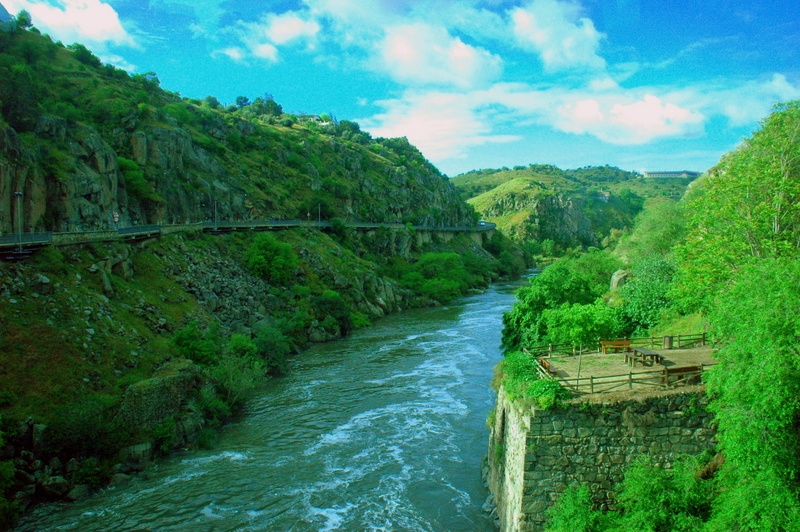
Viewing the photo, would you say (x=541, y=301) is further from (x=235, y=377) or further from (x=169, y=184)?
(x=169, y=184)

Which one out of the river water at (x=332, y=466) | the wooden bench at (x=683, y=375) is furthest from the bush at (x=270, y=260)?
the wooden bench at (x=683, y=375)

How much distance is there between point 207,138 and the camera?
263 ft

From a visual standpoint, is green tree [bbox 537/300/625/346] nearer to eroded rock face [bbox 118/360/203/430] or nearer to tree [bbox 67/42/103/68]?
eroded rock face [bbox 118/360/203/430]

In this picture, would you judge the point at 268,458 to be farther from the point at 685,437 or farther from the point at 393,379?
the point at 685,437

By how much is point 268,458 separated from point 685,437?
687 inches

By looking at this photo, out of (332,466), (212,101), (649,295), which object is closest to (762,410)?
(332,466)

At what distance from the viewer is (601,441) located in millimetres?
14094

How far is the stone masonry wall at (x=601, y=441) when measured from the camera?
14078mm

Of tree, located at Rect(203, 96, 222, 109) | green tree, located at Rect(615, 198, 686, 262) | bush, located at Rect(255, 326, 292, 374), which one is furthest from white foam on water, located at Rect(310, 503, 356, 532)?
tree, located at Rect(203, 96, 222, 109)

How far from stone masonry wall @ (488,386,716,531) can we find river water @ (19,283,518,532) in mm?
4891

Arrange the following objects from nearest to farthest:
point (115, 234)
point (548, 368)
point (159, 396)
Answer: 1. point (548, 368)
2. point (159, 396)
3. point (115, 234)

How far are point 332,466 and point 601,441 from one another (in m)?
12.8

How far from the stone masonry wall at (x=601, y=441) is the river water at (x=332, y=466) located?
489cm

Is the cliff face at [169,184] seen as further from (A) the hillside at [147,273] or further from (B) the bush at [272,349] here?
(B) the bush at [272,349]
